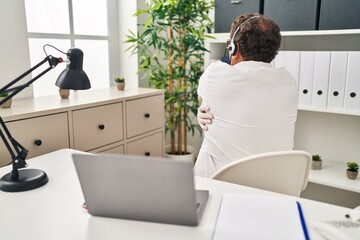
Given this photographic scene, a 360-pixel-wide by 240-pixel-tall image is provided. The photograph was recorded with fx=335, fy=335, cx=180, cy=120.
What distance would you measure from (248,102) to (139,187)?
2.19 ft

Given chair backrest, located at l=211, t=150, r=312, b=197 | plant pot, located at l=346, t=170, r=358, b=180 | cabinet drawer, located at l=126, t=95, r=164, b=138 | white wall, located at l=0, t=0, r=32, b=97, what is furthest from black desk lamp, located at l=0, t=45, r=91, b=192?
plant pot, located at l=346, t=170, r=358, b=180

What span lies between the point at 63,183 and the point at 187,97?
191 centimetres

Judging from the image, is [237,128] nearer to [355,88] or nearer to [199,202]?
[199,202]

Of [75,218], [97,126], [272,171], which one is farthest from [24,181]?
[97,126]

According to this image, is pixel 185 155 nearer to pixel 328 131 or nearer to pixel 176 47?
pixel 176 47

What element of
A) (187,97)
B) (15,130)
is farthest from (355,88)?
(15,130)

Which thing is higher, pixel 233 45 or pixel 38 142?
pixel 233 45

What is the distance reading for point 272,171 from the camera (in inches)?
47.0

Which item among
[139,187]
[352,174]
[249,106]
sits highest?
[249,106]

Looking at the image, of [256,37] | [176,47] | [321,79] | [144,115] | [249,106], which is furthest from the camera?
[176,47]

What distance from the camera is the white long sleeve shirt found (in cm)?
132

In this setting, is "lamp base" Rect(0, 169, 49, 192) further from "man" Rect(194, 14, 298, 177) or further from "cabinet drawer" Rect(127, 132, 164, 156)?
"cabinet drawer" Rect(127, 132, 164, 156)

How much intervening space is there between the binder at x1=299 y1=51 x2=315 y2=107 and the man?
0.79 meters

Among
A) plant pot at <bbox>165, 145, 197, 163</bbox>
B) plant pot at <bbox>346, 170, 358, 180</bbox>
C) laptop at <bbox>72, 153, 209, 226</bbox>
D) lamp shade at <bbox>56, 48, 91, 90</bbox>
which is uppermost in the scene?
lamp shade at <bbox>56, 48, 91, 90</bbox>
